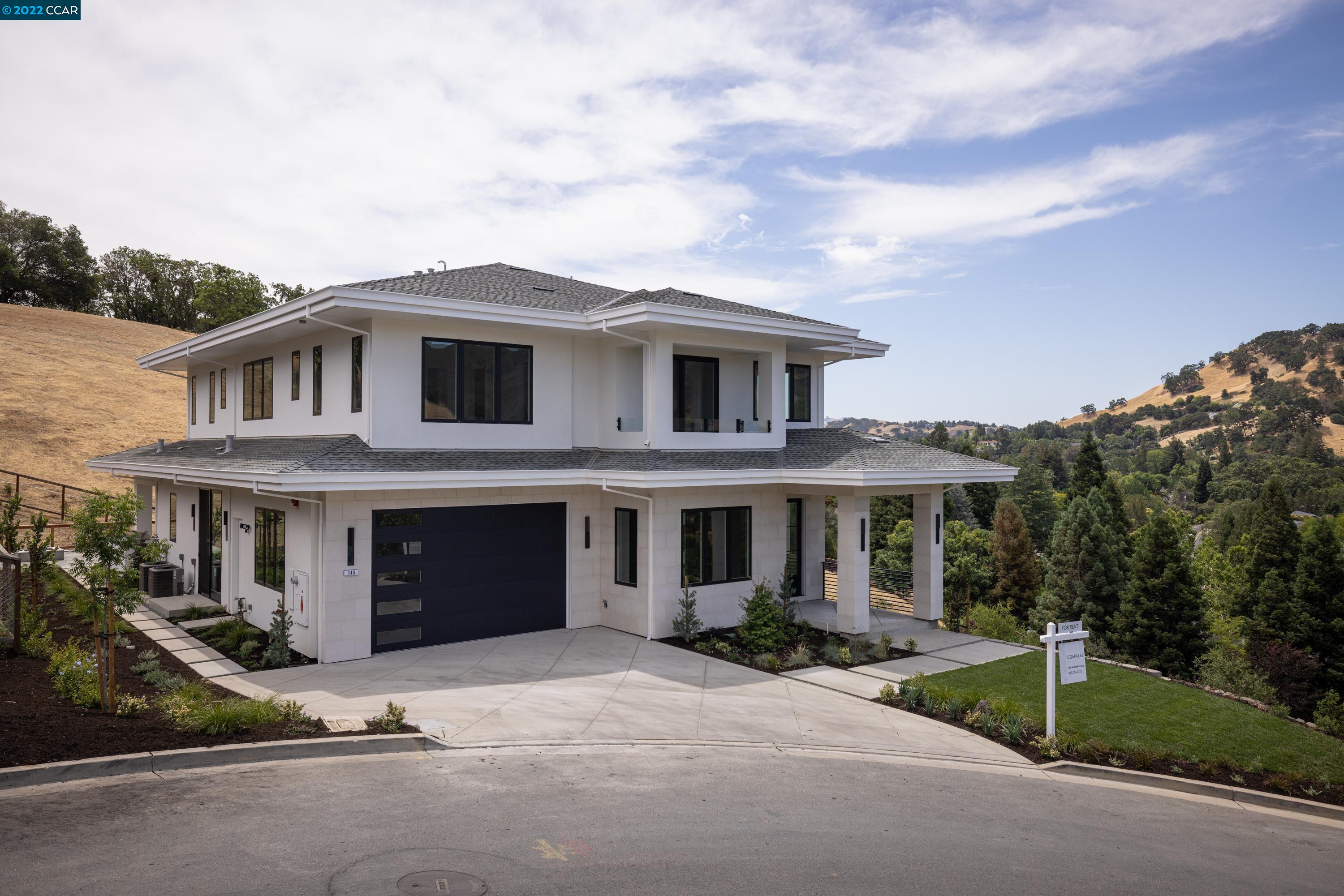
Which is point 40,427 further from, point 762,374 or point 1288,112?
point 1288,112

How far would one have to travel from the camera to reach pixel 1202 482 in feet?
371

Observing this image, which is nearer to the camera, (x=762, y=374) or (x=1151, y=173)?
(x=762, y=374)

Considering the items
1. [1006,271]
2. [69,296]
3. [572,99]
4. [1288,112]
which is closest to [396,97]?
[572,99]

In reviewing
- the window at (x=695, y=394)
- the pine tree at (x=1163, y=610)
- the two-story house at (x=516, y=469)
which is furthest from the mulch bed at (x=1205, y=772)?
the pine tree at (x=1163, y=610)

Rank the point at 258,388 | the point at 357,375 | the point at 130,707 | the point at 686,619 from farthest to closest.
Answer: the point at 258,388, the point at 686,619, the point at 357,375, the point at 130,707

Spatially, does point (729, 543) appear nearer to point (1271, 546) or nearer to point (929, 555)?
point (929, 555)

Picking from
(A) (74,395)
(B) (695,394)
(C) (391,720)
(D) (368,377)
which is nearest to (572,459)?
(B) (695,394)

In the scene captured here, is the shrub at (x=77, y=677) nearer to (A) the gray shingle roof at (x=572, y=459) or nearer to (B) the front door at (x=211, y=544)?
(A) the gray shingle roof at (x=572, y=459)

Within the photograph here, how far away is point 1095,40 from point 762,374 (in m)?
10.5

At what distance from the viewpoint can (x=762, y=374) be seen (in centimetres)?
1861

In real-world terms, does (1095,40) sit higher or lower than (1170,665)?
higher

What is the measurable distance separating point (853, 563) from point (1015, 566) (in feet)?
96.0

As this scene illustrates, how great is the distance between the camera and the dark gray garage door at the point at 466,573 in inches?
559

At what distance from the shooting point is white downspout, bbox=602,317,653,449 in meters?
16.3
